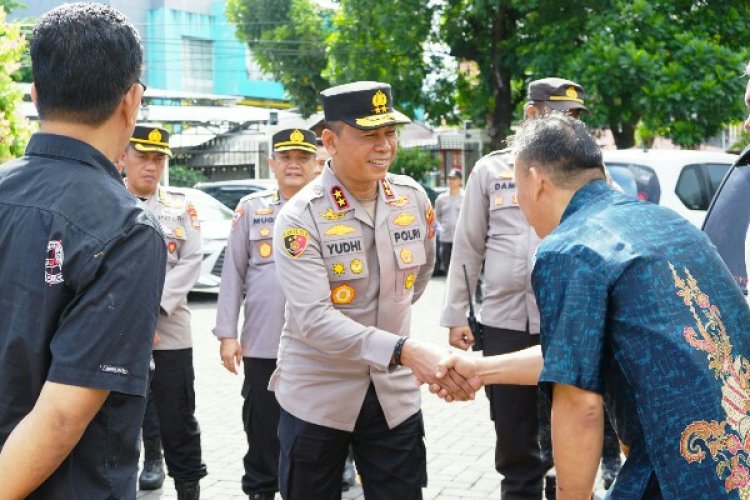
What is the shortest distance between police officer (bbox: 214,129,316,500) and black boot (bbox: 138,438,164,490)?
91 centimetres

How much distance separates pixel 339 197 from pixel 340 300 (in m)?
0.40

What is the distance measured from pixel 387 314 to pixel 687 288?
1660 millimetres

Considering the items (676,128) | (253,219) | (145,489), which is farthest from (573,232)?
(676,128)

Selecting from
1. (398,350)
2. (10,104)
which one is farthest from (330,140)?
(10,104)

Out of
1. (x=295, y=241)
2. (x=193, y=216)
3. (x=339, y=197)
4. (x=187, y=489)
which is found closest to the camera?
(x=295, y=241)

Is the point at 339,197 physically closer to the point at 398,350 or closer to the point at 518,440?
the point at 398,350

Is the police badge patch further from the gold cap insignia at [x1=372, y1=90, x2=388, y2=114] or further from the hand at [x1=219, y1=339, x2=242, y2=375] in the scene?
the hand at [x1=219, y1=339, x2=242, y2=375]

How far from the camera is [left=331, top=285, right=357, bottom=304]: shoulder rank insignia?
3.93 metres

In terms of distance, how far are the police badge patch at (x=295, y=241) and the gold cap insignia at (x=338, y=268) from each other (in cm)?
13

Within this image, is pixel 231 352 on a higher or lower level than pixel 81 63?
lower

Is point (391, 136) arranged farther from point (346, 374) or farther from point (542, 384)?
point (542, 384)

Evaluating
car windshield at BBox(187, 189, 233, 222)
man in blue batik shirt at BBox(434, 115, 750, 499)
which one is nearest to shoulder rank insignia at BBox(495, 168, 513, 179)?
man in blue batik shirt at BBox(434, 115, 750, 499)

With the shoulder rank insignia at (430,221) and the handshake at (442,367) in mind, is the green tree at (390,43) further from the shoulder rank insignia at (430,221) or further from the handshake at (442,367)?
the handshake at (442,367)

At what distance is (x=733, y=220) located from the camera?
414 centimetres
